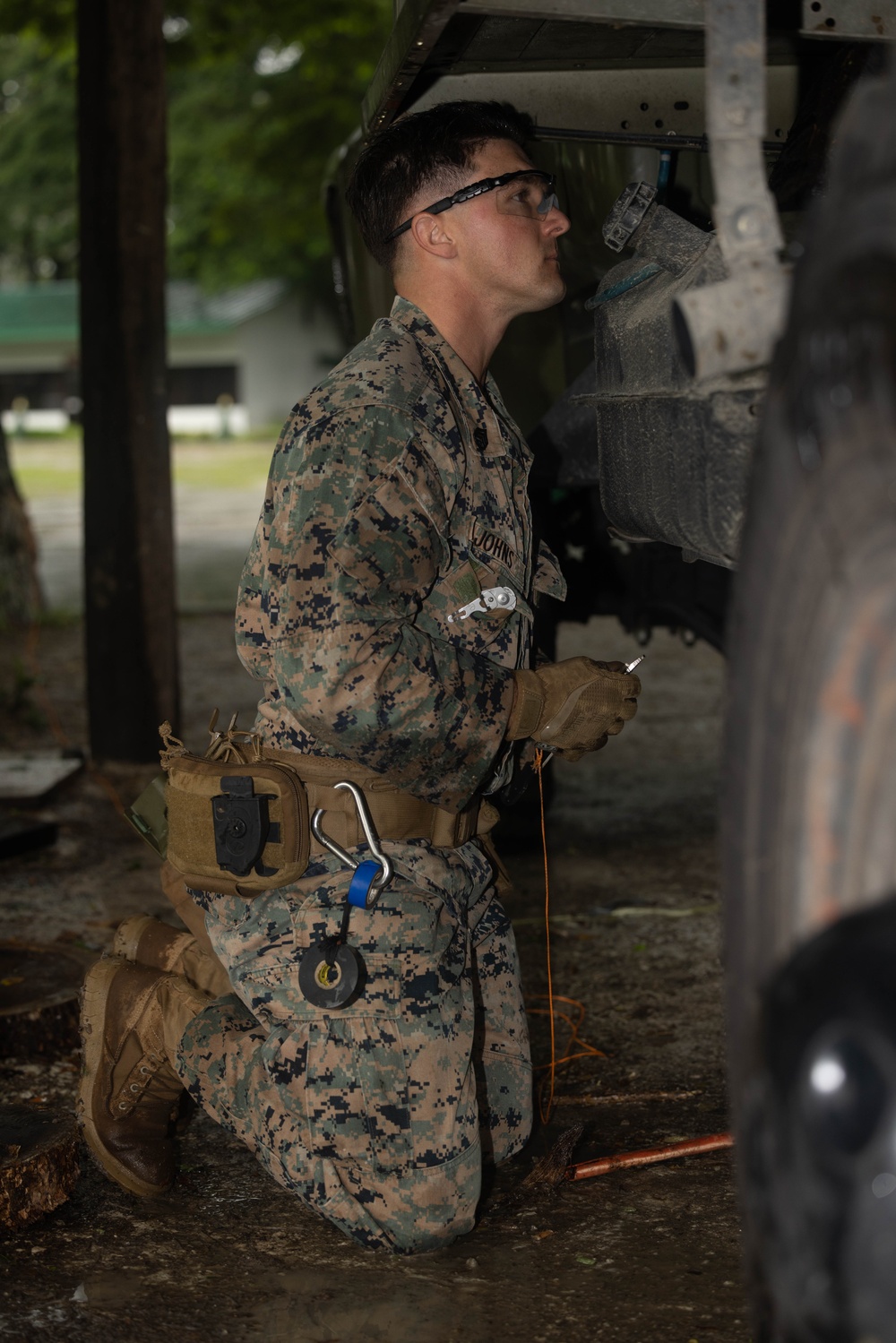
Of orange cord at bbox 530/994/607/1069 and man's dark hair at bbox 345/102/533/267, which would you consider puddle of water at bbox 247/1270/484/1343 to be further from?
man's dark hair at bbox 345/102/533/267

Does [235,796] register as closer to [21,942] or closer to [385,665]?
[385,665]

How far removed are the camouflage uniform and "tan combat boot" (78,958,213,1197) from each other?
0.10 meters

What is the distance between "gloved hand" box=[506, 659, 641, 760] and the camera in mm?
2352

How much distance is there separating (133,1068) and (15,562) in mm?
6391

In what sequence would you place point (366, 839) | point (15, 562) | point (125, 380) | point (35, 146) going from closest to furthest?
point (366, 839) → point (125, 380) → point (15, 562) → point (35, 146)

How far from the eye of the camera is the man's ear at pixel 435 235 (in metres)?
2.51

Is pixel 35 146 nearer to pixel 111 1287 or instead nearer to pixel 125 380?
pixel 125 380

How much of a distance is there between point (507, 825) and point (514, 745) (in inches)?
65.1

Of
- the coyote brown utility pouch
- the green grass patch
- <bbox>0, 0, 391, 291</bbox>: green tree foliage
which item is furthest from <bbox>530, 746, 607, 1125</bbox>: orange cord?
the green grass patch

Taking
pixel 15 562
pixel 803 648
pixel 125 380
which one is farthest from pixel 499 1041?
pixel 15 562

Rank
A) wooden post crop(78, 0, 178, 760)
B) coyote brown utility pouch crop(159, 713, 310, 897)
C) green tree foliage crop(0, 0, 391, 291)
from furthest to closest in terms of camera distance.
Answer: green tree foliage crop(0, 0, 391, 291) → wooden post crop(78, 0, 178, 760) → coyote brown utility pouch crop(159, 713, 310, 897)

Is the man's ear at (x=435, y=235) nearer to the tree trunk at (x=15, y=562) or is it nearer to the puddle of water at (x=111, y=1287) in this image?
the puddle of water at (x=111, y=1287)

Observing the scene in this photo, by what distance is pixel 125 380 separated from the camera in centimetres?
516

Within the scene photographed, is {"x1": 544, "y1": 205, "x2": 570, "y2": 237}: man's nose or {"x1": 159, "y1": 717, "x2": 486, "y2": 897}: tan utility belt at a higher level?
{"x1": 544, "y1": 205, "x2": 570, "y2": 237}: man's nose
